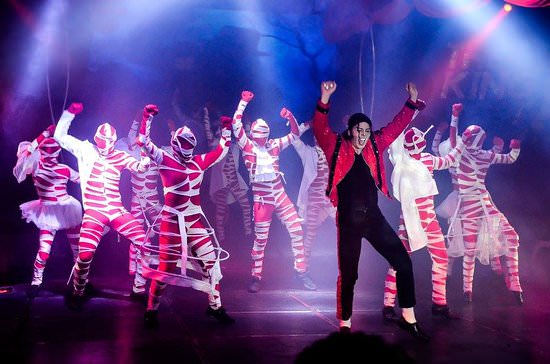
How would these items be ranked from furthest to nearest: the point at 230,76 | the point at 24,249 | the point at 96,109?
the point at 230,76 < the point at 96,109 < the point at 24,249

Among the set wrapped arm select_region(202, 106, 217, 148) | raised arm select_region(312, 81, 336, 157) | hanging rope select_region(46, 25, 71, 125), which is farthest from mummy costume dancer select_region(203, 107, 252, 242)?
raised arm select_region(312, 81, 336, 157)

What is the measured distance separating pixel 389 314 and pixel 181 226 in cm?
224

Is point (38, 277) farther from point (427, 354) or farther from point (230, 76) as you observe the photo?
point (230, 76)

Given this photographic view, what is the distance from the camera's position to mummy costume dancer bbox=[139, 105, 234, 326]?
5.33 m

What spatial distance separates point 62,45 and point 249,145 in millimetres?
3719

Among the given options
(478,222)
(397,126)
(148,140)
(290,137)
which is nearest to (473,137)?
(478,222)

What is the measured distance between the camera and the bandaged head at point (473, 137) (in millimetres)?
7004

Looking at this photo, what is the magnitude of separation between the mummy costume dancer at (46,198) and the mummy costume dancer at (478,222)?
4.59 meters

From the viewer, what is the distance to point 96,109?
948 centimetres

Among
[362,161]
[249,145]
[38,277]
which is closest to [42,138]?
[38,277]

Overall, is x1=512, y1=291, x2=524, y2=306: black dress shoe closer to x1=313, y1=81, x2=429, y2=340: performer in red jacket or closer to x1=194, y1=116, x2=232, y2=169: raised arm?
A: x1=313, y1=81, x2=429, y2=340: performer in red jacket

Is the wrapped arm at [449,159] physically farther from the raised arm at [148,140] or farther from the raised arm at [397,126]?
the raised arm at [148,140]

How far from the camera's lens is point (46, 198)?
681 cm

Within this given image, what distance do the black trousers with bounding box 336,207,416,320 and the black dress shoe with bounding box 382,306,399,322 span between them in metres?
1.03
